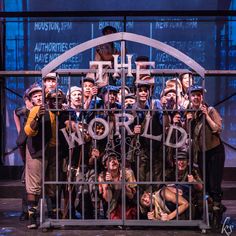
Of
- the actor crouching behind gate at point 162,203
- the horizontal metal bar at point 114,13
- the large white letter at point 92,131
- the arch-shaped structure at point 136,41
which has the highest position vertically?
the horizontal metal bar at point 114,13

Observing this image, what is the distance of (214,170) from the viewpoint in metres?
6.95

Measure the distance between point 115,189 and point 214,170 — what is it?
1139mm

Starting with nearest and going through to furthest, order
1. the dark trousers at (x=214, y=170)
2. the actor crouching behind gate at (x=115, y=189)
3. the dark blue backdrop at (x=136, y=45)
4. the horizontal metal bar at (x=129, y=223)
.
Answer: the horizontal metal bar at (x=129, y=223), the actor crouching behind gate at (x=115, y=189), the dark trousers at (x=214, y=170), the dark blue backdrop at (x=136, y=45)

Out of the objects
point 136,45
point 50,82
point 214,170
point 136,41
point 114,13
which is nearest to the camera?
point 136,41

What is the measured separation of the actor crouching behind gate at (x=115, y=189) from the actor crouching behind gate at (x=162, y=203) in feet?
0.49

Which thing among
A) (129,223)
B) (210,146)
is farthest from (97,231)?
(210,146)

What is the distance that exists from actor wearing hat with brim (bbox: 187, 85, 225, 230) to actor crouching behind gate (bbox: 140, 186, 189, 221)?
1.20 ft

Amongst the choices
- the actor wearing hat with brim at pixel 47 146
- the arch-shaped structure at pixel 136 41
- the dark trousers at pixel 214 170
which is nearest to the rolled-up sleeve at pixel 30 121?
the actor wearing hat with brim at pixel 47 146

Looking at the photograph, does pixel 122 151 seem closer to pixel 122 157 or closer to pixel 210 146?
pixel 122 157

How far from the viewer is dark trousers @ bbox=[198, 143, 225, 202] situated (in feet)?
22.8

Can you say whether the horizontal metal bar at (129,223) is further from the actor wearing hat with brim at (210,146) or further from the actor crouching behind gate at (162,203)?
the actor wearing hat with brim at (210,146)

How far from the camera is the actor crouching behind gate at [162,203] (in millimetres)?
6809

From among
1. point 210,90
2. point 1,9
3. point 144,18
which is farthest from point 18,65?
point 210,90

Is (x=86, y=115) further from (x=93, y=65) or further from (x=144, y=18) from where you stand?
(x=144, y=18)
